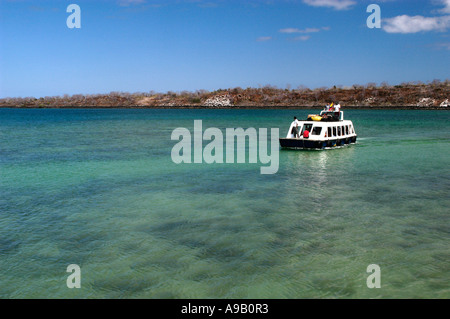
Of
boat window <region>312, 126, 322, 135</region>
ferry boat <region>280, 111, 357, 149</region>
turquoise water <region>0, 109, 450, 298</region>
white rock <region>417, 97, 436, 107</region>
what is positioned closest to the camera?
turquoise water <region>0, 109, 450, 298</region>

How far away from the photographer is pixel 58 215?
15930mm

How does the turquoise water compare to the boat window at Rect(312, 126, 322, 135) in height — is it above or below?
below

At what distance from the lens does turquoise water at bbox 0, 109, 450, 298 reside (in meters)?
10.2

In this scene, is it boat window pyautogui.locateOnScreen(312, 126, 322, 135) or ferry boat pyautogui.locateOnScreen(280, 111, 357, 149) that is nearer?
ferry boat pyautogui.locateOnScreen(280, 111, 357, 149)

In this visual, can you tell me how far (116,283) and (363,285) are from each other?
6.47 metres

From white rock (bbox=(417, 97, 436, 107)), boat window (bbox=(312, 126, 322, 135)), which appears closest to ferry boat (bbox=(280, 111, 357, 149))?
boat window (bbox=(312, 126, 322, 135))

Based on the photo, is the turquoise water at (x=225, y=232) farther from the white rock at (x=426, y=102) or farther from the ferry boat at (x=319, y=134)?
the white rock at (x=426, y=102)

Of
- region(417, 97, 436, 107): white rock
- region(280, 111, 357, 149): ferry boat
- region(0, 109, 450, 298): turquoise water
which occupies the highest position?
region(417, 97, 436, 107): white rock

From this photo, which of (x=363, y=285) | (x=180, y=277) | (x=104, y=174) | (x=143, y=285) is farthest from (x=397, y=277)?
(x=104, y=174)

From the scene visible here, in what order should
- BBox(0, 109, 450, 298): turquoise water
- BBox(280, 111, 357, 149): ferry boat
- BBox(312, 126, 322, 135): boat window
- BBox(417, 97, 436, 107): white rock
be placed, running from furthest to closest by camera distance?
BBox(417, 97, 436, 107): white rock < BBox(312, 126, 322, 135): boat window < BBox(280, 111, 357, 149): ferry boat < BBox(0, 109, 450, 298): turquoise water

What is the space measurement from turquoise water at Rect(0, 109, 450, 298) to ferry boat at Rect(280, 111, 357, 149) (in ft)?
28.7

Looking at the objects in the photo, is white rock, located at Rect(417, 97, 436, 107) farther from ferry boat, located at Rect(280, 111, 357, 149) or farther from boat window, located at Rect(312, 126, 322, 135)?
boat window, located at Rect(312, 126, 322, 135)

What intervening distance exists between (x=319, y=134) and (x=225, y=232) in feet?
79.6

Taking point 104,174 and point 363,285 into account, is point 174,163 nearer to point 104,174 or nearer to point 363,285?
point 104,174
